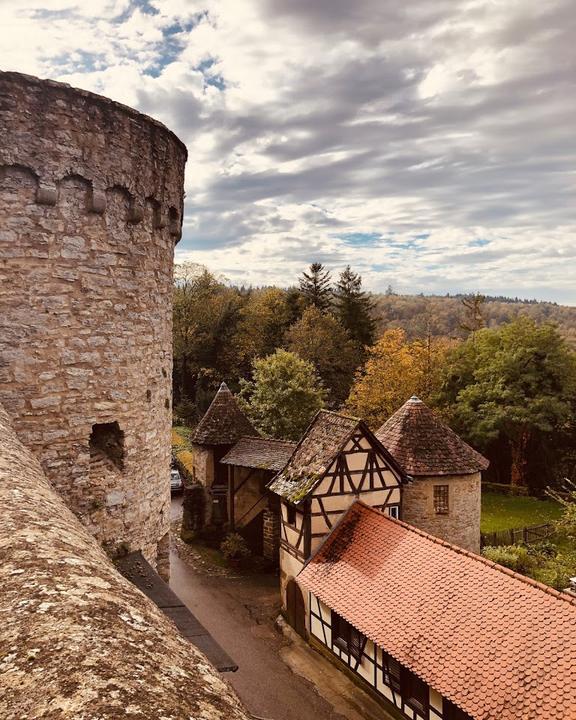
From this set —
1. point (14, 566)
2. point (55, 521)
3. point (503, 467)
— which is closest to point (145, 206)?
point (55, 521)

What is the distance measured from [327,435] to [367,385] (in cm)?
1605

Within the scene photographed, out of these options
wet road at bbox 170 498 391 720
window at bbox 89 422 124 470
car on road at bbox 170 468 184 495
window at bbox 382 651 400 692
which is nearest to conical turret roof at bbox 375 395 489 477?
wet road at bbox 170 498 391 720

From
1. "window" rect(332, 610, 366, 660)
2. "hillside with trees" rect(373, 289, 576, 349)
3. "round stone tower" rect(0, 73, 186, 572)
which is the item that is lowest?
"window" rect(332, 610, 366, 660)

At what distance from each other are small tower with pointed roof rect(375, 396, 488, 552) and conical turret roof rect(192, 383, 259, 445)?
6676mm

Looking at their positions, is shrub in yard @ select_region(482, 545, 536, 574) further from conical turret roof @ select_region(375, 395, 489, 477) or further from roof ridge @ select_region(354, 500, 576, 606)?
roof ridge @ select_region(354, 500, 576, 606)

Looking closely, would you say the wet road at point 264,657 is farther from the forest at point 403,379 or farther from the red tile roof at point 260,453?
the forest at point 403,379

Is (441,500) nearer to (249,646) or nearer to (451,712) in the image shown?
(249,646)

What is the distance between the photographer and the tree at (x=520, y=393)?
29.3 m

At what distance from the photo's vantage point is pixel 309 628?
48.2 ft

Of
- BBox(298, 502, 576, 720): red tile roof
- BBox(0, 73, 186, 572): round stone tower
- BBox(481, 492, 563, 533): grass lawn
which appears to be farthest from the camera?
BBox(481, 492, 563, 533): grass lawn

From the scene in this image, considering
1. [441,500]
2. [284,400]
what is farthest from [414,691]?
[284,400]

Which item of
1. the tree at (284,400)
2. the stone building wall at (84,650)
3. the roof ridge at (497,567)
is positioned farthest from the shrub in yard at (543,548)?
the stone building wall at (84,650)

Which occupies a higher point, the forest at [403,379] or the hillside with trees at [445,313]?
the hillside with trees at [445,313]

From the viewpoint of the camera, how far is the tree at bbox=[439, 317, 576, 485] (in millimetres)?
29344
